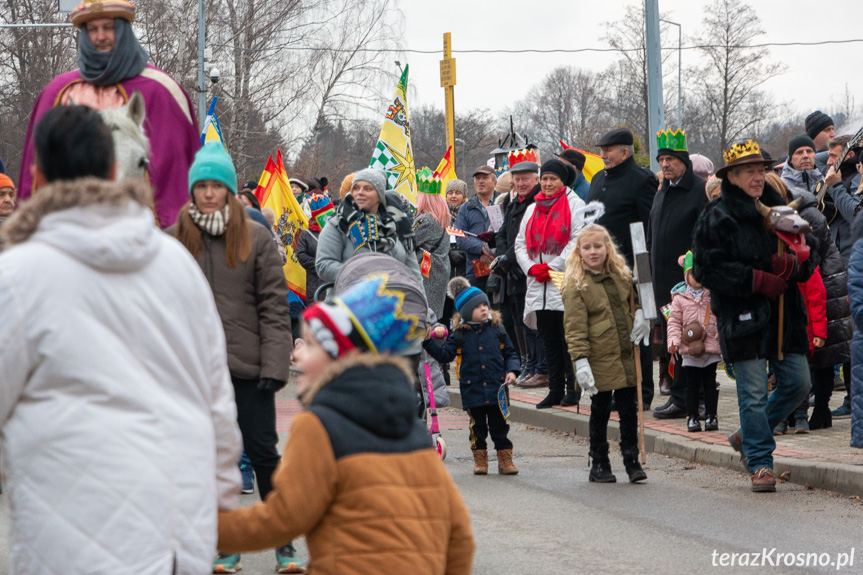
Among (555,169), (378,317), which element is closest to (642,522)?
(378,317)

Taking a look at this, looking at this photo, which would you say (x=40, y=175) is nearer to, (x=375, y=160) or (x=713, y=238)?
(x=713, y=238)

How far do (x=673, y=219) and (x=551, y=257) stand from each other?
1483 mm

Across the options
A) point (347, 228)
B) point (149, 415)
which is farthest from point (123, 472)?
point (347, 228)

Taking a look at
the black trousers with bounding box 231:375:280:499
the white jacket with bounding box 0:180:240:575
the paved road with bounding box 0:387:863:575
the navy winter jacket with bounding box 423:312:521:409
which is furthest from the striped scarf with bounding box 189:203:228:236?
the navy winter jacket with bounding box 423:312:521:409

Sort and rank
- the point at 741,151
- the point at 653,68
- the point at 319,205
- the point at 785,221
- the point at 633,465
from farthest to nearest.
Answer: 1. the point at 653,68
2. the point at 319,205
3. the point at 633,465
4. the point at 741,151
5. the point at 785,221

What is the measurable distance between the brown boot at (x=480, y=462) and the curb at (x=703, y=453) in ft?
5.25

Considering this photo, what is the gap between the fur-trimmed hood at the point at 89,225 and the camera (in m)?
2.86

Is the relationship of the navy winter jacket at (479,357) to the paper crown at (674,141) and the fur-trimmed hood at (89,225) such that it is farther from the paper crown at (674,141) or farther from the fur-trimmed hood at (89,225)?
the fur-trimmed hood at (89,225)

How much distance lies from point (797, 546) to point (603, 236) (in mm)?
2983

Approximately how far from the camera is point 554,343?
11.8 metres

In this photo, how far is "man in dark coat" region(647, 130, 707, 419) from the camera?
10.8 metres

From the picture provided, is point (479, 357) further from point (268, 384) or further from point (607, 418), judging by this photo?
point (268, 384)

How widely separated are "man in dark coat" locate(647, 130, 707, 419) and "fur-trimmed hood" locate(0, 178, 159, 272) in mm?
8323

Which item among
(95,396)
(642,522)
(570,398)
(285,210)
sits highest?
(285,210)
